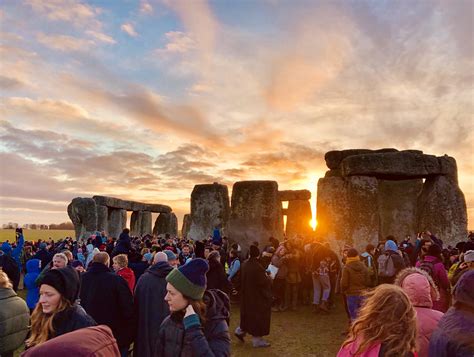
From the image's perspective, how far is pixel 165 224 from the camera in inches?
1312

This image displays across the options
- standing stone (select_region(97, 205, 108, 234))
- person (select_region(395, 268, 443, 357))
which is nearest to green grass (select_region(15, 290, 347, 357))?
person (select_region(395, 268, 443, 357))

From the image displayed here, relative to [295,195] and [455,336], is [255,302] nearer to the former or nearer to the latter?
[455,336]

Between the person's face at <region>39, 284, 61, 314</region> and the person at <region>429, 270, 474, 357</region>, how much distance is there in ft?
8.79

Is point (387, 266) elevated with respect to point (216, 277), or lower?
elevated

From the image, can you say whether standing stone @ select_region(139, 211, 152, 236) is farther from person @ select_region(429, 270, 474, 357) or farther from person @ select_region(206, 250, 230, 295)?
person @ select_region(429, 270, 474, 357)

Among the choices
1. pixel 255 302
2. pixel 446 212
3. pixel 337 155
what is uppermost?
pixel 337 155

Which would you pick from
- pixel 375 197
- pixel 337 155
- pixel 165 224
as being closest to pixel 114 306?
pixel 375 197

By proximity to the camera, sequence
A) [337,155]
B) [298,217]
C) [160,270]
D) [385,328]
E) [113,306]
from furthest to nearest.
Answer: [298,217] < [337,155] < [160,270] < [113,306] < [385,328]

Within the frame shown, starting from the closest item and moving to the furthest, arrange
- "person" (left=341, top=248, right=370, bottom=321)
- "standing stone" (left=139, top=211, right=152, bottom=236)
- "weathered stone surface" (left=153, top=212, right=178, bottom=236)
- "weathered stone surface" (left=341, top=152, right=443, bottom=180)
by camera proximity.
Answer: "person" (left=341, top=248, right=370, bottom=321) < "weathered stone surface" (left=341, top=152, right=443, bottom=180) < "standing stone" (left=139, top=211, right=152, bottom=236) < "weathered stone surface" (left=153, top=212, right=178, bottom=236)

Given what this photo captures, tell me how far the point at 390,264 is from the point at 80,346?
27.3 ft

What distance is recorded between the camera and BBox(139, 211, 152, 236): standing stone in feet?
105

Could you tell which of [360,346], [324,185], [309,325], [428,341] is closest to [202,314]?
[360,346]

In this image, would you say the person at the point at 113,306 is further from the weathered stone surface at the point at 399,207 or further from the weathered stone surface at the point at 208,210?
the weathered stone surface at the point at 399,207

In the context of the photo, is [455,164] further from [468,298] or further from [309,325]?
[468,298]
